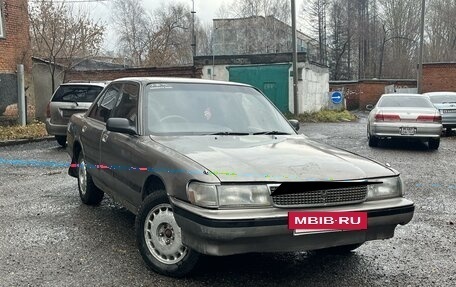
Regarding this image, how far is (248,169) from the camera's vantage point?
3275 mm

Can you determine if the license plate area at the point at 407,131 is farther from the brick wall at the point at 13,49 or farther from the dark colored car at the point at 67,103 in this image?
the brick wall at the point at 13,49

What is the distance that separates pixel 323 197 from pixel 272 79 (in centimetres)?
1922

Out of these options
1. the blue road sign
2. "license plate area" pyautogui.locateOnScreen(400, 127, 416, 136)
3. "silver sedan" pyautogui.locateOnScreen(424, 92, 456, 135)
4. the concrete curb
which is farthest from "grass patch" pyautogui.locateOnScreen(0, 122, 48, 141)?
the blue road sign

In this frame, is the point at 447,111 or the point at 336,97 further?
the point at 336,97

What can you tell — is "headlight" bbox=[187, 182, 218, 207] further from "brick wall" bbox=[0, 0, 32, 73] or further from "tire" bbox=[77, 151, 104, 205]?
"brick wall" bbox=[0, 0, 32, 73]

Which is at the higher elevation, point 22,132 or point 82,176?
point 22,132

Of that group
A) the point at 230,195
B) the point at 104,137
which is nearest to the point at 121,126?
the point at 104,137

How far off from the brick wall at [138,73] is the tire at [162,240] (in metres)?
19.4

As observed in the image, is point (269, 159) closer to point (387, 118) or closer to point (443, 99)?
point (387, 118)

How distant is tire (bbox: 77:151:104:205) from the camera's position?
5.72 metres

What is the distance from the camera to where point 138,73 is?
24094mm

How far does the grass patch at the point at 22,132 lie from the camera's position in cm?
1279

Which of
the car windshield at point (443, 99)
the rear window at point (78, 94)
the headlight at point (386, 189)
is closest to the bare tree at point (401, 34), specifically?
the car windshield at point (443, 99)

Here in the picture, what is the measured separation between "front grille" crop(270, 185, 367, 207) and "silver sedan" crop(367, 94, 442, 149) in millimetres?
8537
